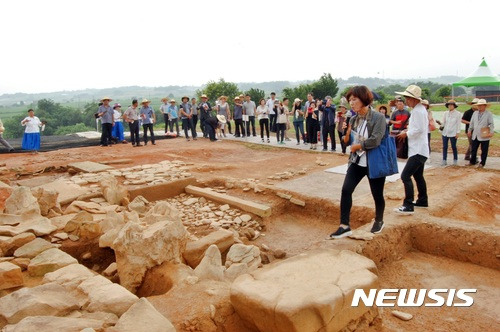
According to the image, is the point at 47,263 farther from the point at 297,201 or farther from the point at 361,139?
the point at 297,201

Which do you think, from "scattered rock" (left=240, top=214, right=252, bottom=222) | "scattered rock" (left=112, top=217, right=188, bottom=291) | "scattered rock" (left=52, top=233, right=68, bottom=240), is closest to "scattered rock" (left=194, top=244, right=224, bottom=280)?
"scattered rock" (left=112, top=217, right=188, bottom=291)

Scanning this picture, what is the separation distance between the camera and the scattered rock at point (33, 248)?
441 centimetres

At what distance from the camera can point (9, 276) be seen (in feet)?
12.1

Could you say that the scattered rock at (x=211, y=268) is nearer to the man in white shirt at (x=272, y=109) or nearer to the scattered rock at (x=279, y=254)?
the scattered rock at (x=279, y=254)

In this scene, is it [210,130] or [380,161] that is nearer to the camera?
[380,161]

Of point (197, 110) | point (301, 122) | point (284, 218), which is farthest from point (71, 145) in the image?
point (284, 218)

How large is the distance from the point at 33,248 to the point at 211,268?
84.9 inches

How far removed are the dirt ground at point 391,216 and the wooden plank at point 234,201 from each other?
19cm

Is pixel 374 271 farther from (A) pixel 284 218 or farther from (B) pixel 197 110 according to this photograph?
(B) pixel 197 110

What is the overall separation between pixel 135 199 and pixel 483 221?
582cm

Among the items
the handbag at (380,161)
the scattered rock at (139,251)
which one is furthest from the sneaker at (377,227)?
the scattered rock at (139,251)

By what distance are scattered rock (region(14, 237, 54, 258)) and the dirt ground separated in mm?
2152

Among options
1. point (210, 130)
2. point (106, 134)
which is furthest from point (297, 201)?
point (106, 134)

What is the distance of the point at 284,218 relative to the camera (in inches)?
276
